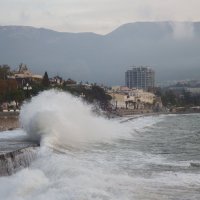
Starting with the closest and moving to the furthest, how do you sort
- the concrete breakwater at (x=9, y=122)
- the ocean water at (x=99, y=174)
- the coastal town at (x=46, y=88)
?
the ocean water at (x=99, y=174) < the concrete breakwater at (x=9, y=122) < the coastal town at (x=46, y=88)

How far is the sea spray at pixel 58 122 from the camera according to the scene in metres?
31.0

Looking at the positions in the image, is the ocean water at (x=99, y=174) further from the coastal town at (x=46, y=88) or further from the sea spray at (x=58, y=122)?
the coastal town at (x=46, y=88)

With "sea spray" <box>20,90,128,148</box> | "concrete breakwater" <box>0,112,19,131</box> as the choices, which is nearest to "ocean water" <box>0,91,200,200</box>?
"sea spray" <box>20,90,128,148</box>

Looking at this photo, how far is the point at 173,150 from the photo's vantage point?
30594 mm

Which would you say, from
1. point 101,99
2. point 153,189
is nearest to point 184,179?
point 153,189

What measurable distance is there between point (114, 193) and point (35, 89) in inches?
2543

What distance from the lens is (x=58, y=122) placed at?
34250mm

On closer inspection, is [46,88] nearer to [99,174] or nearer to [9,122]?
[9,122]

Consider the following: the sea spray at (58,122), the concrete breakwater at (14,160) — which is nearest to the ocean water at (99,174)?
the sea spray at (58,122)

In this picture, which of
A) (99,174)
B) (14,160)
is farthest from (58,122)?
(99,174)

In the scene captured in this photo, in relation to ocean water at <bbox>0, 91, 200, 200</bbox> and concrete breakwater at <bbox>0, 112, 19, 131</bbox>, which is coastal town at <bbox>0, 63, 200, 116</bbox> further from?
ocean water at <bbox>0, 91, 200, 200</bbox>

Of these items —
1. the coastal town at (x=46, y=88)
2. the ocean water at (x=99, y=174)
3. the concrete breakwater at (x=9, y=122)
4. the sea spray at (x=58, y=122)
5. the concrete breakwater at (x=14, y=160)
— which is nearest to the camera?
the ocean water at (x=99, y=174)

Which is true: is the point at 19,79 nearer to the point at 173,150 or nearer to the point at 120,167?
the point at 173,150

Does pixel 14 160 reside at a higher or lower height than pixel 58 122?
lower
